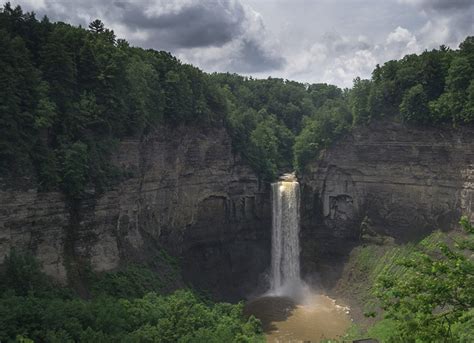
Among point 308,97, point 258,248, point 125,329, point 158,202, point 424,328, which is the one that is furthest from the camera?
point 308,97

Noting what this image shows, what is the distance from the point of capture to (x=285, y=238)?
5553 cm

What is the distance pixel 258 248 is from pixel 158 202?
53.1 feet

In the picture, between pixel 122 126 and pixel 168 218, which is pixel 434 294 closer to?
pixel 122 126

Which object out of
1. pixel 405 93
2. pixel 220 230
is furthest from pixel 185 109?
pixel 405 93

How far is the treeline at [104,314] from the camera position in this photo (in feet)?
82.1

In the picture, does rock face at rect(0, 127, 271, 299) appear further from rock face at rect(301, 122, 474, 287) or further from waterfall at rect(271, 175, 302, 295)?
rock face at rect(301, 122, 474, 287)

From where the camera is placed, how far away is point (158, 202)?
144 feet

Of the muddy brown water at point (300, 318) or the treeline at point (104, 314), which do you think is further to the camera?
the muddy brown water at point (300, 318)

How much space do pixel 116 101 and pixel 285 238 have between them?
1010 inches

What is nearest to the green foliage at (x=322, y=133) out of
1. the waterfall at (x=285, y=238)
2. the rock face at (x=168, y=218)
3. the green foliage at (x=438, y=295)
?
the waterfall at (x=285, y=238)

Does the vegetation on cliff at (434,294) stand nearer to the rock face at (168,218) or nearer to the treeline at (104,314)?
the treeline at (104,314)

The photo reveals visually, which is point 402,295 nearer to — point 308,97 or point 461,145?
point 461,145

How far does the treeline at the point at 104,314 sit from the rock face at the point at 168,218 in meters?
1.74

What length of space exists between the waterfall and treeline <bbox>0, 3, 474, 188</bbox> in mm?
2963
